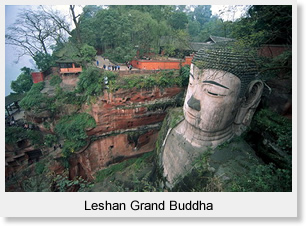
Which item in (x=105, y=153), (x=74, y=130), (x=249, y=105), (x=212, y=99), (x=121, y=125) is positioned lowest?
(x=105, y=153)

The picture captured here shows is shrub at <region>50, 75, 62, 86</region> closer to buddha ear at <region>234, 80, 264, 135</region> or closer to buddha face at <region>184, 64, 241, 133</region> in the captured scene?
buddha face at <region>184, 64, 241, 133</region>

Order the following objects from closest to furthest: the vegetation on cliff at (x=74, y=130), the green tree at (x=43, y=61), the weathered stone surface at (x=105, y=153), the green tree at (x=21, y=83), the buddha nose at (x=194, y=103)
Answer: the buddha nose at (x=194, y=103), the vegetation on cliff at (x=74, y=130), the weathered stone surface at (x=105, y=153), the green tree at (x=43, y=61), the green tree at (x=21, y=83)

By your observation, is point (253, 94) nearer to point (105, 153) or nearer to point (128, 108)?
point (128, 108)

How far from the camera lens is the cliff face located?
9.91 metres

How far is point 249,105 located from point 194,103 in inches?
78.8

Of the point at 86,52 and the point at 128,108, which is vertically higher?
the point at 86,52

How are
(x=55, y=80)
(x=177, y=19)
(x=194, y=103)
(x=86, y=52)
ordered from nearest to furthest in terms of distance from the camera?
(x=194, y=103)
(x=86, y=52)
(x=55, y=80)
(x=177, y=19)

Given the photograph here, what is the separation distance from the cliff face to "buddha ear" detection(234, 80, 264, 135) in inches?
209

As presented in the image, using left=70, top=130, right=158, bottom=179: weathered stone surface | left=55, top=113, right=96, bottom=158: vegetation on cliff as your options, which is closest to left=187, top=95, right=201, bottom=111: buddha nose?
left=70, top=130, right=158, bottom=179: weathered stone surface

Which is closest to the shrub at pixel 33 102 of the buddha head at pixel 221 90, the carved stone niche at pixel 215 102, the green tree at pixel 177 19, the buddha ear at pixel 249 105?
the carved stone niche at pixel 215 102

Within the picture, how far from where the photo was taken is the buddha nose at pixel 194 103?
5.43 metres

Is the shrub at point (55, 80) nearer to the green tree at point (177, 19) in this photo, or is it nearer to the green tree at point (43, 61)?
the green tree at point (43, 61)

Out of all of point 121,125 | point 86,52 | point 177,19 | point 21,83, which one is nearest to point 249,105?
point 121,125

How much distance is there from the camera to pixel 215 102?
17.2 ft
